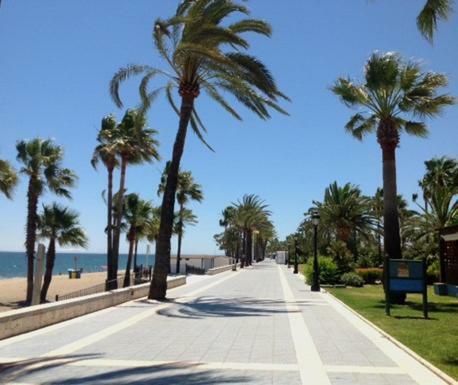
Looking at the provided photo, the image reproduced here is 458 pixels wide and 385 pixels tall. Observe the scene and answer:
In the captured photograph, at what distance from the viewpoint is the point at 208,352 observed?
9.35m

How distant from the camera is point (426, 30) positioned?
11.4m

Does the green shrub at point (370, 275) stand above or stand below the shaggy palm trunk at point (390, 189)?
below

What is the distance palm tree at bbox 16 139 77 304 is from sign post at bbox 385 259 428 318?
19380 millimetres

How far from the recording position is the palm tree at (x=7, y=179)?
68.1 ft

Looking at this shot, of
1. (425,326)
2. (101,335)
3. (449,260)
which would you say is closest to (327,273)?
(449,260)

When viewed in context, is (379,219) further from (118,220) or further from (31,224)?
(31,224)

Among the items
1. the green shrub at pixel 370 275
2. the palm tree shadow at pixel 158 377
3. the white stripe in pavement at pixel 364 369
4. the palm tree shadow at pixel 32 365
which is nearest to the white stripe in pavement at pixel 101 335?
the palm tree shadow at pixel 32 365

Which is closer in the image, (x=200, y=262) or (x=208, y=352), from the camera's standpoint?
(x=208, y=352)

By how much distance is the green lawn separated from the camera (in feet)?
30.4

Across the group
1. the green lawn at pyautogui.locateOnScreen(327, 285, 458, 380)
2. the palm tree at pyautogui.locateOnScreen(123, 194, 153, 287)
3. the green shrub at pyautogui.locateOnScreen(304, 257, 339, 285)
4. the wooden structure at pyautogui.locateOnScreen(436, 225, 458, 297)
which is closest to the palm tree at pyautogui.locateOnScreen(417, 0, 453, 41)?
the green lawn at pyautogui.locateOnScreen(327, 285, 458, 380)

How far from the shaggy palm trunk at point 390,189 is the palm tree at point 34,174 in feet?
57.0

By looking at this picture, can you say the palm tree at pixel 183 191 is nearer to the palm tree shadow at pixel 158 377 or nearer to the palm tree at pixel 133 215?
the palm tree at pixel 133 215

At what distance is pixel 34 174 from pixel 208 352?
2175cm

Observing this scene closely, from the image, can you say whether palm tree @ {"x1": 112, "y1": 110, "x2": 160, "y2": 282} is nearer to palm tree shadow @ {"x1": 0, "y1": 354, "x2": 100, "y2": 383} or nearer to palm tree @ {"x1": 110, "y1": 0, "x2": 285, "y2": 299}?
palm tree @ {"x1": 110, "y1": 0, "x2": 285, "y2": 299}
